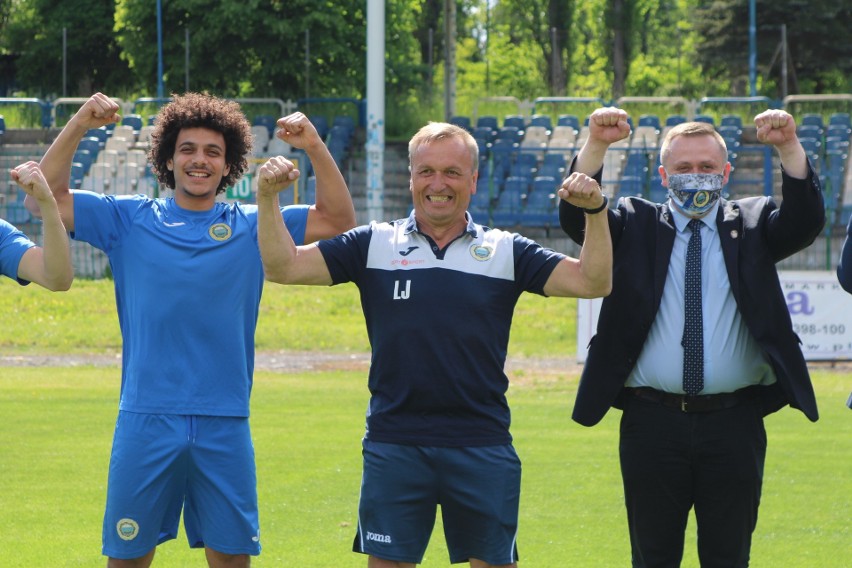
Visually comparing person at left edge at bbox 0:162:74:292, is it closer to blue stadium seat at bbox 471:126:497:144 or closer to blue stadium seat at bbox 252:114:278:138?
blue stadium seat at bbox 471:126:497:144

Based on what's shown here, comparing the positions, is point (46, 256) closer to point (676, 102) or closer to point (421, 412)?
point (421, 412)

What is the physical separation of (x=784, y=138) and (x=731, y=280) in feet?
1.92

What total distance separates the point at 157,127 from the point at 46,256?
0.85 meters

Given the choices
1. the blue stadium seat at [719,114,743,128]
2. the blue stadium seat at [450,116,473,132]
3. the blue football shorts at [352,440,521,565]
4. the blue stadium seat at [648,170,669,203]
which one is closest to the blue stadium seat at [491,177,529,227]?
the blue stadium seat at [648,170,669,203]

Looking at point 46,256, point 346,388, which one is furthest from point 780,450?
point 46,256

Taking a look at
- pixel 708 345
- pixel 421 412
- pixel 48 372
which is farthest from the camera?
pixel 48 372

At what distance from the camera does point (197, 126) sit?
5902mm

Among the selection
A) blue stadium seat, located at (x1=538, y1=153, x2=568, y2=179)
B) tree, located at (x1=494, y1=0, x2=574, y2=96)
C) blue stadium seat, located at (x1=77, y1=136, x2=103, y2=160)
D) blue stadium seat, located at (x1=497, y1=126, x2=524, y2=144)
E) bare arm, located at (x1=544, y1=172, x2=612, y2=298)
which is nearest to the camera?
bare arm, located at (x1=544, y1=172, x2=612, y2=298)

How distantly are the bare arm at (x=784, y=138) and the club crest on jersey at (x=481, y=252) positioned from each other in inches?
44.8

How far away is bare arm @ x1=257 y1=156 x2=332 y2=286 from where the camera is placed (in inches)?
199

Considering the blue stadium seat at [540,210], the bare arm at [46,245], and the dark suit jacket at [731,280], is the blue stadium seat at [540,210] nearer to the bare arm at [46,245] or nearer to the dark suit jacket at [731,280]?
the dark suit jacket at [731,280]

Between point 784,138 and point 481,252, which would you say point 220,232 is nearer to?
point 481,252

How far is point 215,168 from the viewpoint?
583 cm

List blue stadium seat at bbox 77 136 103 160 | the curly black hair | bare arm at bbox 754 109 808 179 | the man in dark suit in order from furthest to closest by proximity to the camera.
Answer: blue stadium seat at bbox 77 136 103 160 < the curly black hair < the man in dark suit < bare arm at bbox 754 109 808 179
